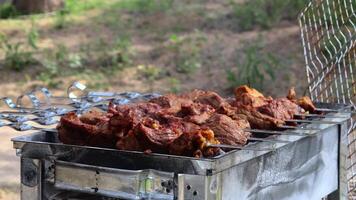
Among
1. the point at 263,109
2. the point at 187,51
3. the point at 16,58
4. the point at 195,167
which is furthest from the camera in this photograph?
the point at 187,51

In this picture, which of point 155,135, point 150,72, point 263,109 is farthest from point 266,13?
point 155,135

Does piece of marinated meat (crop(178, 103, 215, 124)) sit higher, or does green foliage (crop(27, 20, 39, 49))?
green foliage (crop(27, 20, 39, 49))

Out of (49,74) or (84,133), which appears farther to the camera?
(49,74)

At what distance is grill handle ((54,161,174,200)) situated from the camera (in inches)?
135

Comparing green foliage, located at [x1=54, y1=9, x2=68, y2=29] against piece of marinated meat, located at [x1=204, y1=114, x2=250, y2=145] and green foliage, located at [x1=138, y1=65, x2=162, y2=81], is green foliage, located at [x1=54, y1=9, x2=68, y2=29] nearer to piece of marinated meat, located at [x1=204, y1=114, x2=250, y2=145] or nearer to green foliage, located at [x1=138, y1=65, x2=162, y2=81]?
green foliage, located at [x1=138, y1=65, x2=162, y2=81]

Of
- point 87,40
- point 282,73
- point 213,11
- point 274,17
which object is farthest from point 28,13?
point 282,73

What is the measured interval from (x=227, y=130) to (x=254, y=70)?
6.39 metres

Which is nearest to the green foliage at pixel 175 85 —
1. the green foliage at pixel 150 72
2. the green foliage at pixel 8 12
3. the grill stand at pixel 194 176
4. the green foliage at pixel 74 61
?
the green foliage at pixel 150 72

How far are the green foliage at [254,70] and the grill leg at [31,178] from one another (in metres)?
5.96

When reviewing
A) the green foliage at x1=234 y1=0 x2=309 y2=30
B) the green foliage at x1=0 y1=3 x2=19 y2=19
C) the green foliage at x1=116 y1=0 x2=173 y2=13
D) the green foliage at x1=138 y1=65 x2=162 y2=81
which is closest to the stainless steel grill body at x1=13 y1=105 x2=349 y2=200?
the green foliage at x1=138 y1=65 x2=162 y2=81

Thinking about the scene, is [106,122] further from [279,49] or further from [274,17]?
[274,17]

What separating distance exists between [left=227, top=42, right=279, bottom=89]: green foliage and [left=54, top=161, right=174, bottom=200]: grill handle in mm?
6091

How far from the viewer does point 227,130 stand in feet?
12.2

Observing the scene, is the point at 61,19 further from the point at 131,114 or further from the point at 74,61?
the point at 131,114
